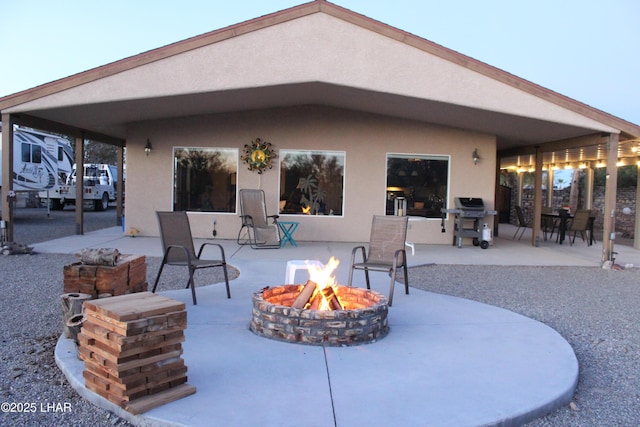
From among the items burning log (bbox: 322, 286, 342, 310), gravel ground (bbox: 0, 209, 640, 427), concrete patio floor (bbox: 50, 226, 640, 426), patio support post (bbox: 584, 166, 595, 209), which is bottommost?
gravel ground (bbox: 0, 209, 640, 427)

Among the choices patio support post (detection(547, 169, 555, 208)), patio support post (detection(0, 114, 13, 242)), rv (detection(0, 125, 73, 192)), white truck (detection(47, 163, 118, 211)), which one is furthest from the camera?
white truck (detection(47, 163, 118, 211))

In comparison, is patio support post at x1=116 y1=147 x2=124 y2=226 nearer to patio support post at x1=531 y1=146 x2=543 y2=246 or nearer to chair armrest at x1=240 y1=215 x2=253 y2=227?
chair armrest at x1=240 y1=215 x2=253 y2=227

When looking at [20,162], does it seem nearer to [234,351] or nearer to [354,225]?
[354,225]

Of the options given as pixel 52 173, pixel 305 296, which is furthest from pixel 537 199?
pixel 52 173

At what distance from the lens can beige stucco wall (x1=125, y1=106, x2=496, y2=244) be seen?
1043cm

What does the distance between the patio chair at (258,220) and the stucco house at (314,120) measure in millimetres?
844

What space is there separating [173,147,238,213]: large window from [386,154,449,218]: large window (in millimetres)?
3430

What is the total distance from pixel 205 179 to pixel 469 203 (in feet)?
18.8

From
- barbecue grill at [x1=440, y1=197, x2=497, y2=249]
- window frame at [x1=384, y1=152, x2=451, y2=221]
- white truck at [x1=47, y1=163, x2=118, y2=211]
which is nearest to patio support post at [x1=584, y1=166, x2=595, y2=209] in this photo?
barbecue grill at [x1=440, y1=197, x2=497, y2=249]

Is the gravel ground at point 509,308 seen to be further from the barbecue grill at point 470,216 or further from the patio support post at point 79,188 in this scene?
the patio support post at point 79,188

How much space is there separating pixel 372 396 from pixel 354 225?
7896mm

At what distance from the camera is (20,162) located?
14664 mm

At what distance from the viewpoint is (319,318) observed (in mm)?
3449

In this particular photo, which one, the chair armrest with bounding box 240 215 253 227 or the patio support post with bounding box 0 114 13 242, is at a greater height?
the patio support post with bounding box 0 114 13 242
